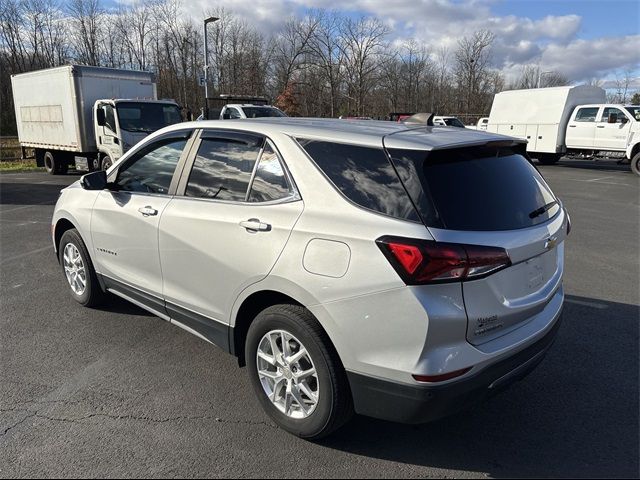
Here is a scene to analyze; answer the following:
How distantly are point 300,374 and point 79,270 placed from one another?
301 cm

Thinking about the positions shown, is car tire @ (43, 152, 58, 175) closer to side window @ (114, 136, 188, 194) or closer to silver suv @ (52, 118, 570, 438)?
side window @ (114, 136, 188, 194)

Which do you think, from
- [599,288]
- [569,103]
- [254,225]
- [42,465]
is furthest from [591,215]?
[569,103]

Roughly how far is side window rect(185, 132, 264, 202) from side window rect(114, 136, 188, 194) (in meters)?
0.28

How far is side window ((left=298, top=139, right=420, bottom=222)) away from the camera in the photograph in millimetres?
2432

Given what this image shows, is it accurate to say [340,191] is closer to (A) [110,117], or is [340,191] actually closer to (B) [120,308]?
(B) [120,308]

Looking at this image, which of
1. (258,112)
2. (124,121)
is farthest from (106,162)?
(258,112)

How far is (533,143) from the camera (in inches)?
823

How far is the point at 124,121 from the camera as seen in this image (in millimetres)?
14258

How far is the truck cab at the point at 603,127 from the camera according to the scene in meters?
18.1

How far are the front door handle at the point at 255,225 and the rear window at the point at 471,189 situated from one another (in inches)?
32.3

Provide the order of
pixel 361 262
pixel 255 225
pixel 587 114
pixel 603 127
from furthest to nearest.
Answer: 1. pixel 587 114
2. pixel 603 127
3. pixel 255 225
4. pixel 361 262

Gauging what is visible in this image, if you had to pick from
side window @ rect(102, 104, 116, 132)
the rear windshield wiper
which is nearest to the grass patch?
side window @ rect(102, 104, 116, 132)

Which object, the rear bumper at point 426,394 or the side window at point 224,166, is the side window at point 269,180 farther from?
the rear bumper at point 426,394

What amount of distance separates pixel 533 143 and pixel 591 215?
38.8 ft
